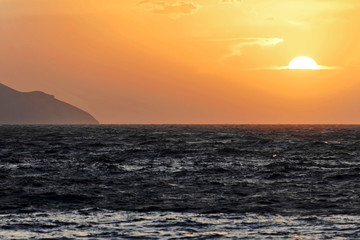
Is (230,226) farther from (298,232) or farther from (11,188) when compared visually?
(11,188)

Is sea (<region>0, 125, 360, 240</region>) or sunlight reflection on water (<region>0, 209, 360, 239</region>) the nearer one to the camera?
sunlight reflection on water (<region>0, 209, 360, 239</region>)

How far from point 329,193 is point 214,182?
Answer: 23.3ft

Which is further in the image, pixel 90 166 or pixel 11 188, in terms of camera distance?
pixel 90 166

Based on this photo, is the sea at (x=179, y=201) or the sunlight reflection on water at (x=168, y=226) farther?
the sea at (x=179, y=201)

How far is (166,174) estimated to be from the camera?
37.3m

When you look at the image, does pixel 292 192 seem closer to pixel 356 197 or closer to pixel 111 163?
pixel 356 197

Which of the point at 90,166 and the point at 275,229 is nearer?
the point at 275,229

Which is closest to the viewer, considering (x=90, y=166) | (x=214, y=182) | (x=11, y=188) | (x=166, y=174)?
(x=11, y=188)

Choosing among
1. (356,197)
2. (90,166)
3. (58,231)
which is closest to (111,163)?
(90,166)

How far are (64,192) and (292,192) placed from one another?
11454 millimetres

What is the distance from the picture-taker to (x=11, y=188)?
29641 millimetres

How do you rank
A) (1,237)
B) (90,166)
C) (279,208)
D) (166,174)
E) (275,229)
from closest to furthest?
(1,237) < (275,229) < (279,208) < (166,174) < (90,166)

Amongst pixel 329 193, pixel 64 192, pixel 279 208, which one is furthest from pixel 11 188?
pixel 329 193

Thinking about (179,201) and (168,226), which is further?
(179,201)
